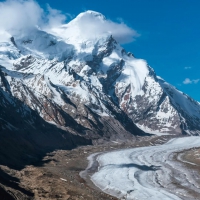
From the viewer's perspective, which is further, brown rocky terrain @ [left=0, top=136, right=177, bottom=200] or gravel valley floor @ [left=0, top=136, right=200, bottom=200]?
gravel valley floor @ [left=0, top=136, right=200, bottom=200]

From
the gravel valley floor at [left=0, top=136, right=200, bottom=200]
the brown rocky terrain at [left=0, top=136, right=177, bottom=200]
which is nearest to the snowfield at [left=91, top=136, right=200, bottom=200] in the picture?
the gravel valley floor at [left=0, top=136, right=200, bottom=200]

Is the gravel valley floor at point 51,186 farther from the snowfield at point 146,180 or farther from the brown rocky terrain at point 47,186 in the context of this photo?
the snowfield at point 146,180

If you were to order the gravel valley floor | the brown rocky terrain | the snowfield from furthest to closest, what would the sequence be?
the snowfield
the gravel valley floor
the brown rocky terrain

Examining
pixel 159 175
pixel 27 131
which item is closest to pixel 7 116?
pixel 27 131

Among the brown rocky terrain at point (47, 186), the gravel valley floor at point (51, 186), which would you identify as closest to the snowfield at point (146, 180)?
the gravel valley floor at point (51, 186)

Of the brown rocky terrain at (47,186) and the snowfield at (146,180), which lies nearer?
the brown rocky terrain at (47,186)

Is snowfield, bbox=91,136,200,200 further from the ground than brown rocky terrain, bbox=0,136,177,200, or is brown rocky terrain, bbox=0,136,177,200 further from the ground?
snowfield, bbox=91,136,200,200

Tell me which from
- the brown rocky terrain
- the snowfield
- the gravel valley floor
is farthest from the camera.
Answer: the snowfield

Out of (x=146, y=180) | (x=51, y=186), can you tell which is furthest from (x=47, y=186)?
(x=146, y=180)

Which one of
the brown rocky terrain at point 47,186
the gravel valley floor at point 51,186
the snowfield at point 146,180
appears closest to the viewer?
the brown rocky terrain at point 47,186

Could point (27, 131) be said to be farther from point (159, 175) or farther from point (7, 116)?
point (159, 175)

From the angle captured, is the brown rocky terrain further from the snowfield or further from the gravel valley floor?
the snowfield
